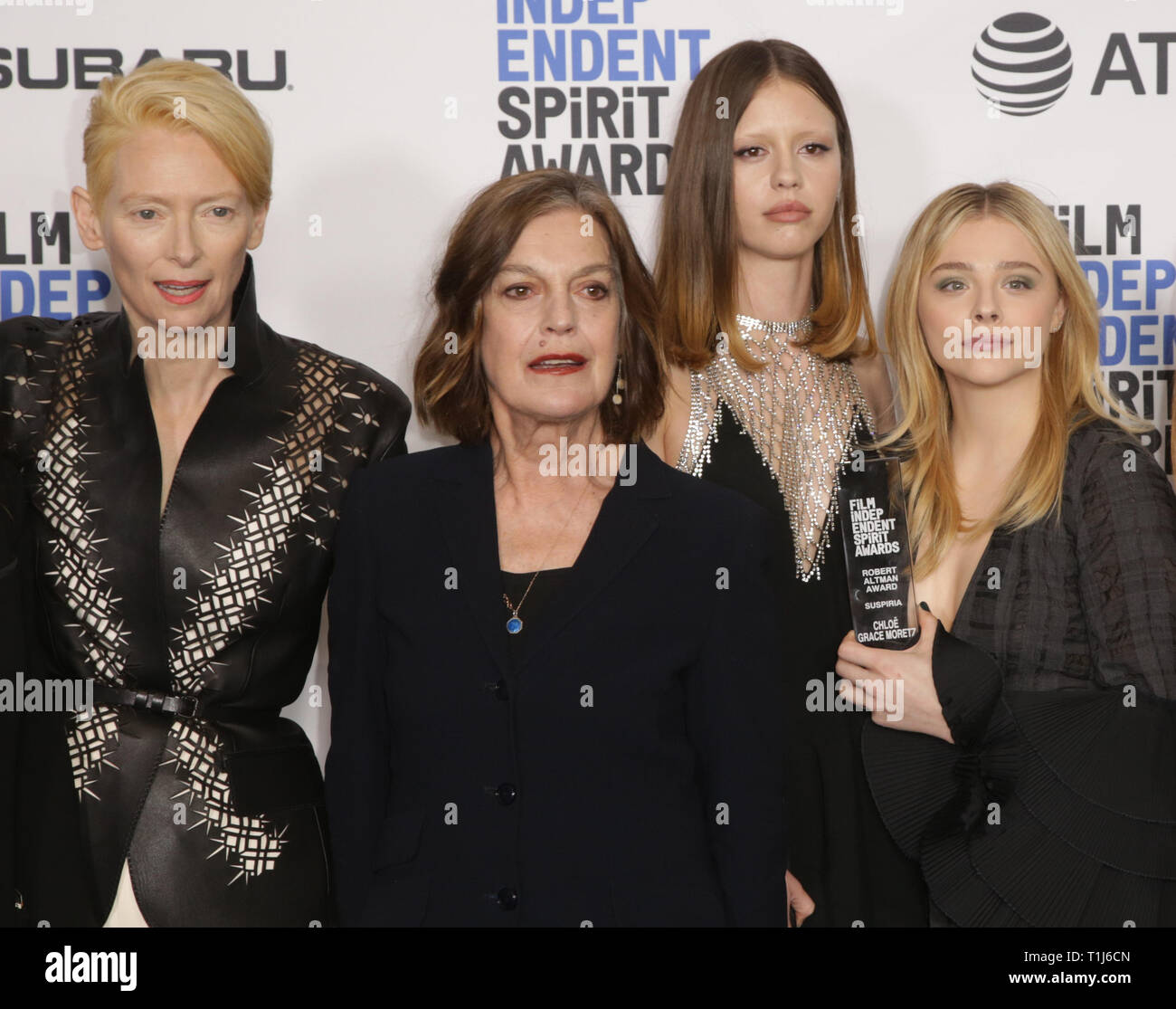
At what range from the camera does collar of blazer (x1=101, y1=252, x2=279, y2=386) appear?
2613 millimetres

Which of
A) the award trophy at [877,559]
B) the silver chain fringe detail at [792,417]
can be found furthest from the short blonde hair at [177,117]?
the award trophy at [877,559]

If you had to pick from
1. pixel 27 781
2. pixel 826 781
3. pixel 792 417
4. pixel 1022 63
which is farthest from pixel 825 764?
pixel 1022 63

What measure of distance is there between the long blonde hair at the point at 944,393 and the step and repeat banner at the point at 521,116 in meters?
0.47

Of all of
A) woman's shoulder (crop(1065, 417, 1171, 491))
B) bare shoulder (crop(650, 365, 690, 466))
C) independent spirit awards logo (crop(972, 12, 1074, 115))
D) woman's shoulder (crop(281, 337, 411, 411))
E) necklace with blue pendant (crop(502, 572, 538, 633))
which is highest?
independent spirit awards logo (crop(972, 12, 1074, 115))

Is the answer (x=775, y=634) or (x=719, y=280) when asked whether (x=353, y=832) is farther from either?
(x=719, y=280)

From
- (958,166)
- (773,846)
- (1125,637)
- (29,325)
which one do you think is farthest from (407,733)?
(958,166)

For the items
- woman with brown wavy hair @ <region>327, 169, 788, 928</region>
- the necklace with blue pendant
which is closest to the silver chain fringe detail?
woman with brown wavy hair @ <region>327, 169, 788, 928</region>

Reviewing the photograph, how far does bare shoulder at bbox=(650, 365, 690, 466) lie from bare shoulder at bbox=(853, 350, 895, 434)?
0.40 meters

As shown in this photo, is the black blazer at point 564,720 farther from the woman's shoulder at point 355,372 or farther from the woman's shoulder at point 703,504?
the woman's shoulder at point 355,372

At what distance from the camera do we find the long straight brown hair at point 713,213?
9.49 feet

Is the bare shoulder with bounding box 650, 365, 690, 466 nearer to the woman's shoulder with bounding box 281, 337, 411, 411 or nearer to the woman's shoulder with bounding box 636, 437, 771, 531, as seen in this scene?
the woman's shoulder with bounding box 636, 437, 771, 531

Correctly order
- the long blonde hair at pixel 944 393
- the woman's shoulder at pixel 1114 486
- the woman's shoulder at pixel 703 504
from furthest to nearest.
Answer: the long blonde hair at pixel 944 393 → the woman's shoulder at pixel 1114 486 → the woman's shoulder at pixel 703 504

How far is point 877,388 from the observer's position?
120 inches

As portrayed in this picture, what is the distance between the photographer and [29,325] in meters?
2.68
